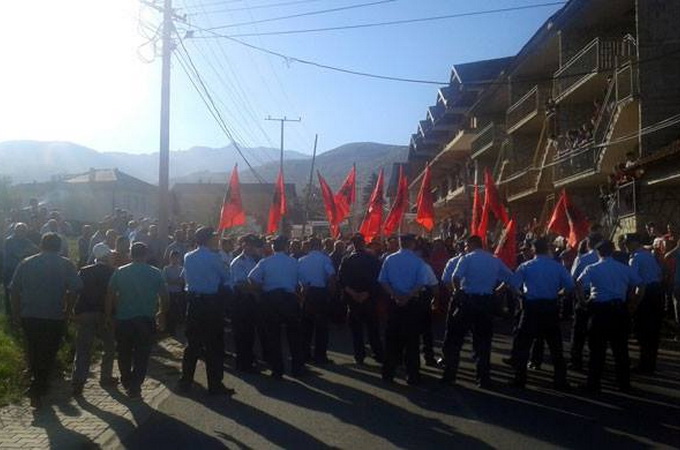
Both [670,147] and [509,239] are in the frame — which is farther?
[670,147]

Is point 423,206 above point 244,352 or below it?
above

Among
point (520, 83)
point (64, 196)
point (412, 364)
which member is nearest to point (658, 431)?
point (412, 364)

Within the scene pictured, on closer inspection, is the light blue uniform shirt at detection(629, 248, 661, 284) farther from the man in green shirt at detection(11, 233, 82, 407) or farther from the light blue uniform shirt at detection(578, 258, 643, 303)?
the man in green shirt at detection(11, 233, 82, 407)

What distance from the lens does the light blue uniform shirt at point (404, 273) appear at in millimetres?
11688

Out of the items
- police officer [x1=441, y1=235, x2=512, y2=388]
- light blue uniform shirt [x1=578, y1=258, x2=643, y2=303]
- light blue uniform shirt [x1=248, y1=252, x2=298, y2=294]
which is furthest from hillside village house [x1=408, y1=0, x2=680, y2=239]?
light blue uniform shirt [x1=248, y1=252, x2=298, y2=294]

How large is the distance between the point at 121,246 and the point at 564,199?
38.9ft

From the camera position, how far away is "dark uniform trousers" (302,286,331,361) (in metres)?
13.6

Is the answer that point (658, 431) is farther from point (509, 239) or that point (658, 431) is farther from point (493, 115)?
point (493, 115)

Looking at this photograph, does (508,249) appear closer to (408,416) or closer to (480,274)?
(480,274)

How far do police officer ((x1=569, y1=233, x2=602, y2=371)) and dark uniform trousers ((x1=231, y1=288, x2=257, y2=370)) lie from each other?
173 inches

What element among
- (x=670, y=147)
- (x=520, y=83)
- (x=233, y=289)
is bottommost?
(x=233, y=289)

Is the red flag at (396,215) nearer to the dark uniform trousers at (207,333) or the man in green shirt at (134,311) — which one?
the dark uniform trousers at (207,333)

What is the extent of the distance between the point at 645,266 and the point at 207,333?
6.25m

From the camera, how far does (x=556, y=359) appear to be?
11281mm
